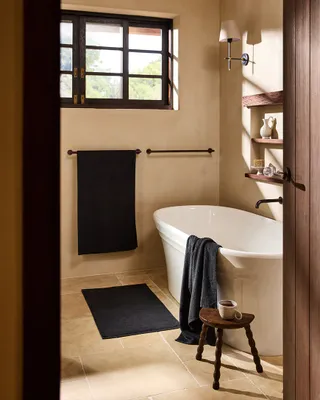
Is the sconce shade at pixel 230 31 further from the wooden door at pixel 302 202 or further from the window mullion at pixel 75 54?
the wooden door at pixel 302 202

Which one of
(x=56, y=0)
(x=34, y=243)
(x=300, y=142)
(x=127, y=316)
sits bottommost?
(x=127, y=316)

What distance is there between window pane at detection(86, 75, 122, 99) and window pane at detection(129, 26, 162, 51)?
37cm

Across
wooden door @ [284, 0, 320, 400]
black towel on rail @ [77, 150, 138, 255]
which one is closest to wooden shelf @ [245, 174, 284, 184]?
black towel on rail @ [77, 150, 138, 255]

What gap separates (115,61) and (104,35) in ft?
0.84

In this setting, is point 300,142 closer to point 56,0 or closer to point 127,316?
point 56,0

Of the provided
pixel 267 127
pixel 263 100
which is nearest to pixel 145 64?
pixel 263 100

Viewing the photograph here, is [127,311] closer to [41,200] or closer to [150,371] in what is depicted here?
[150,371]

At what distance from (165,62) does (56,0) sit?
152 inches

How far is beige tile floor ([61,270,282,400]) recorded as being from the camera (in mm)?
2449

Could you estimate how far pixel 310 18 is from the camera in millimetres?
1803

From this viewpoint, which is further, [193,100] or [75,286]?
[193,100]

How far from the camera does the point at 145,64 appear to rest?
15.3ft
